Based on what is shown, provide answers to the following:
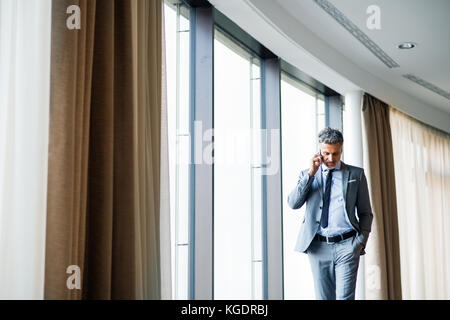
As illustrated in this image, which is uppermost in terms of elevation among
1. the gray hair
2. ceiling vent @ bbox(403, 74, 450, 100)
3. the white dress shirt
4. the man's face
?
ceiling vent @ bbox(403, 74, 450, 100)

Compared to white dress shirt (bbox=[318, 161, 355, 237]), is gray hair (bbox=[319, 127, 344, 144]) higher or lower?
higher

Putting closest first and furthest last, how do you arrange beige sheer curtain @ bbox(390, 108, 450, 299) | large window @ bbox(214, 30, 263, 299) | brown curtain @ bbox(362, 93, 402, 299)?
large window @ bbox(214, 30, 263, 299), brown curtain @ bbox(362, 93, 402, 299), beige sheer curtain @ bbox(390, 108, 450, 299)

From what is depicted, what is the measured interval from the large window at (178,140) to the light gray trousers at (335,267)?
0.82m

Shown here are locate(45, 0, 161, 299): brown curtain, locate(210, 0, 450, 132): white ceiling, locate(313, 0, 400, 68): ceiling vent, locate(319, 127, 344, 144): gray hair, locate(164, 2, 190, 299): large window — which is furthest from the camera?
locate(313, 0, 400, 68): ceiling vent

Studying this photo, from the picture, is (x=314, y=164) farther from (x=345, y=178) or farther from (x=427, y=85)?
(x=427, y=85)

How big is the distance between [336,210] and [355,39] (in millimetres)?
1946

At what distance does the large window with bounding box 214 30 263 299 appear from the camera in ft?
12.9

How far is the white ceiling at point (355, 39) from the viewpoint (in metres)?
4.18

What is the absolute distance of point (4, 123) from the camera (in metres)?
1.98

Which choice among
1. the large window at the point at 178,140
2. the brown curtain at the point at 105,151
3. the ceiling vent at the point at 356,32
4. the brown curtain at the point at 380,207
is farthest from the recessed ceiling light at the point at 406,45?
the brown curtain at the point at 105,151

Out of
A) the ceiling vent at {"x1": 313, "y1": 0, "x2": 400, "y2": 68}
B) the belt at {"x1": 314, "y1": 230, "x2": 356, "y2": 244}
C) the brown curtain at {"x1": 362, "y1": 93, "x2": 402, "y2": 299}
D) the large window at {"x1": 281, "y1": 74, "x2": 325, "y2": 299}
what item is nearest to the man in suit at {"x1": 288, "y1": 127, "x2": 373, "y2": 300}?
the belt at {"x1": 314, "y1": 230, "x2": 356, "y2": 244}

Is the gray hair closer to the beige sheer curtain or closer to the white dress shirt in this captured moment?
the white dress shirt

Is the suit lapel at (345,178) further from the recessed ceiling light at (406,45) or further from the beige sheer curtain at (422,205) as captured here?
the beige sheer curtain at (422,205)

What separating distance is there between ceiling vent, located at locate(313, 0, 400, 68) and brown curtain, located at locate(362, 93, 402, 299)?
521 millimetres
